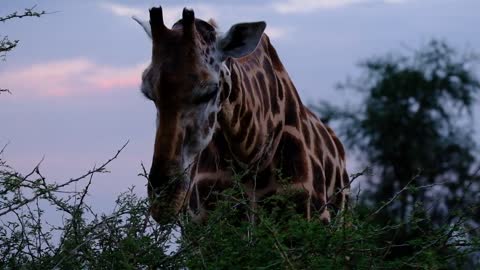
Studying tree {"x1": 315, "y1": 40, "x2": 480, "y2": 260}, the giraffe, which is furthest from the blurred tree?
the giraffe

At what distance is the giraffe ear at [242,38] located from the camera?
592 centimetres

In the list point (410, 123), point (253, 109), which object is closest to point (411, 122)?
point (410, 123)

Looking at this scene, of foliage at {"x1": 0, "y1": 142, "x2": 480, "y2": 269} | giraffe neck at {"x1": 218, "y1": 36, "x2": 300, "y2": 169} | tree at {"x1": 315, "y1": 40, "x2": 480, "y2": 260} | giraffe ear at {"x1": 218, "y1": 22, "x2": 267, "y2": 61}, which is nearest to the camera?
foliage at {"x1": 0, "y1": 142, "x2": 480, "y2": 269}

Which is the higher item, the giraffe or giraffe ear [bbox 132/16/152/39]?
giraffe ear [bbox 132/16/152/39]

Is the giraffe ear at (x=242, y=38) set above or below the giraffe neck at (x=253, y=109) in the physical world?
above

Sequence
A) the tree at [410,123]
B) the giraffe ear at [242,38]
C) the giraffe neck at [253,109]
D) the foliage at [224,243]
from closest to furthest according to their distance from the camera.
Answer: the foliage at [224,243]
the giraffe ear at [242,38]
the giraffe neck at [253,109]
the tree at [410,123]

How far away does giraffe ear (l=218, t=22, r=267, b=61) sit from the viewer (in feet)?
19.4

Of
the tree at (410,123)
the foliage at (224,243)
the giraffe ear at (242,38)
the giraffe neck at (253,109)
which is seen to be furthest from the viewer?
the tree at (410,123)

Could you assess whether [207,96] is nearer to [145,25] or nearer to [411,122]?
[145,25]

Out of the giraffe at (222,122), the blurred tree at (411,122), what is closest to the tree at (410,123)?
the blurred tree at (411,122)

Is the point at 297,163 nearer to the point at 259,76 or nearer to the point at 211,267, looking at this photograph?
the point at 259,76

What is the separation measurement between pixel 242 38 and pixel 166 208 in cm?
149

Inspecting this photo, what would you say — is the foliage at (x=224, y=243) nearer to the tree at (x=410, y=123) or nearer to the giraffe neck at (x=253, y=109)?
the giraffe neck at (x=253, y=109)

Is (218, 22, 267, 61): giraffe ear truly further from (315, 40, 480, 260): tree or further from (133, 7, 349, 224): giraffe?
(315, 40, 480, 260): tree
